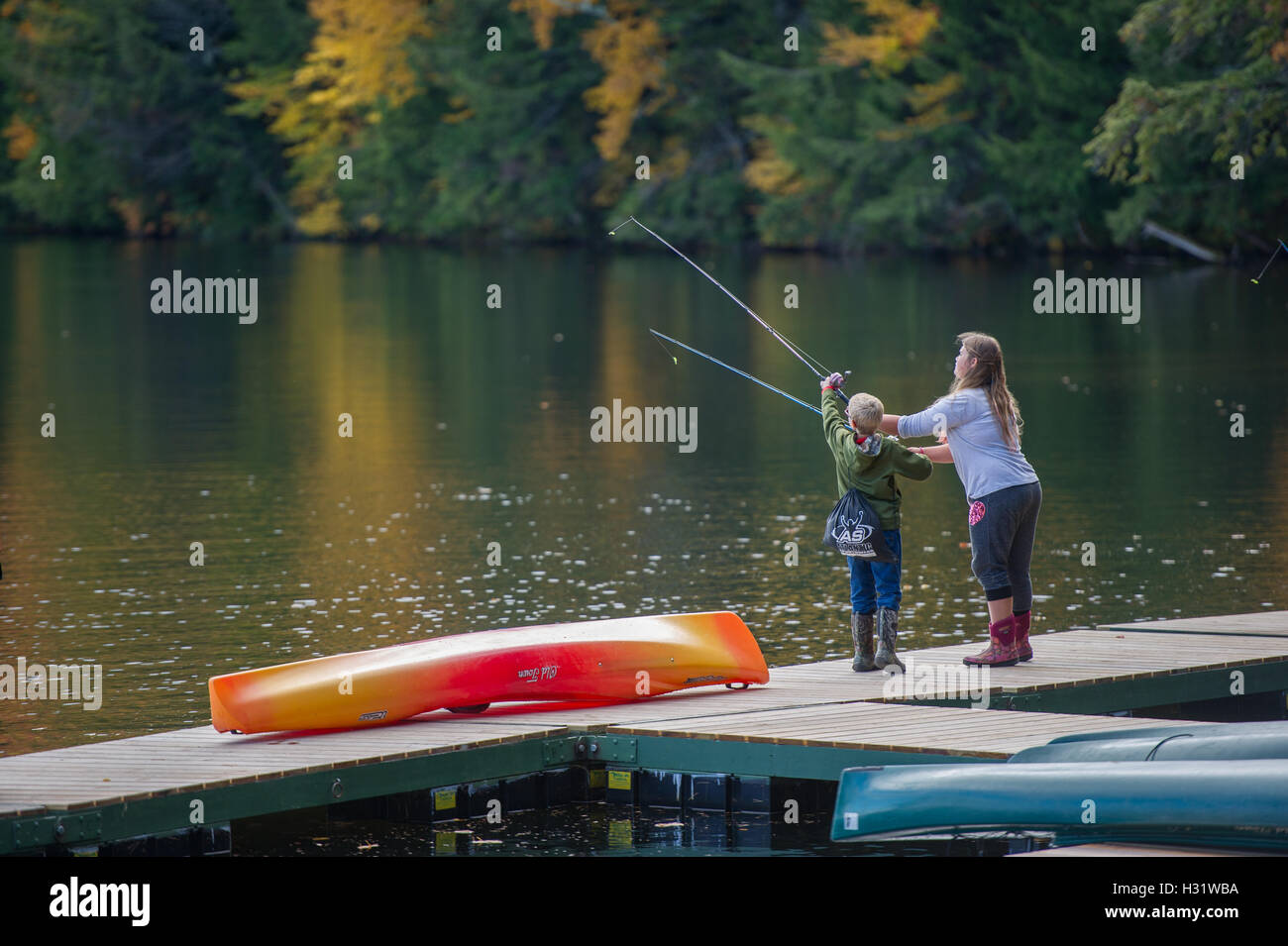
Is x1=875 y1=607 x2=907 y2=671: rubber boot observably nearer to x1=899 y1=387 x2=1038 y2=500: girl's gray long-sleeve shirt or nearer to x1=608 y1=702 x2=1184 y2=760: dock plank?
x1=608 y1=702 x2=1184 y2=760: dock plank

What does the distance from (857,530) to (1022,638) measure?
138 centimetres

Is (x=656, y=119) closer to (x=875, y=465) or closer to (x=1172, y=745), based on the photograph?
(x=875, y=465)

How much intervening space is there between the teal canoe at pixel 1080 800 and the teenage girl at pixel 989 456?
190 centimetres

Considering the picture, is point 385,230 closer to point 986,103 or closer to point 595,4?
point 595,4

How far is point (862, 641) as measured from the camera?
37.1 feet

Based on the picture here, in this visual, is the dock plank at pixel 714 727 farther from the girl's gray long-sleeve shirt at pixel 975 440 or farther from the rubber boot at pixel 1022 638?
the girl's gray long-sleeve shirt at pixel 975 440

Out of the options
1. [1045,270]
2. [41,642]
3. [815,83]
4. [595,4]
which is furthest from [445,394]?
[595,4]

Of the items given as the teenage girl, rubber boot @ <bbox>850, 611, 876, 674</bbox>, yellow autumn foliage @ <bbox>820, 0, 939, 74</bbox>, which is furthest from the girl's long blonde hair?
yellow autumn foliage @ <bbox>820, 0, 939, 74</bbox>

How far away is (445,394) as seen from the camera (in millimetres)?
29375

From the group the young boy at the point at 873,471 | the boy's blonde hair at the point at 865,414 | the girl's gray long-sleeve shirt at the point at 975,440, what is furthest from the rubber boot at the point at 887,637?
the boy's blonde hair at the point at 865,414

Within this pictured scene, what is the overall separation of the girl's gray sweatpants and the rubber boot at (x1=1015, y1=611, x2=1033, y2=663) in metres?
0.40

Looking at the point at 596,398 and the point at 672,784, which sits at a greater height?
the point at 596,398

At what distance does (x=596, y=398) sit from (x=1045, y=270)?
83.8ft

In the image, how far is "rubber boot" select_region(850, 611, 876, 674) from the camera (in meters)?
11.2
